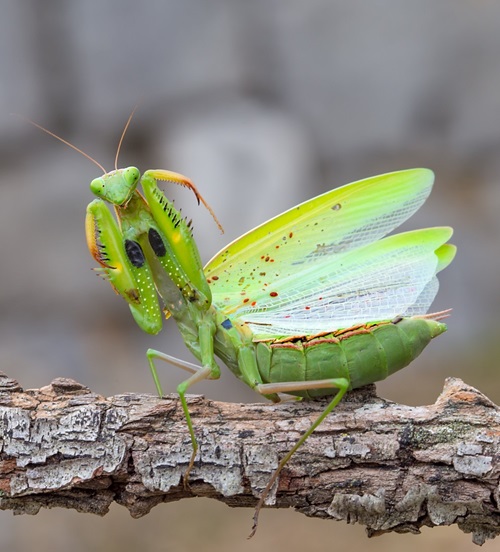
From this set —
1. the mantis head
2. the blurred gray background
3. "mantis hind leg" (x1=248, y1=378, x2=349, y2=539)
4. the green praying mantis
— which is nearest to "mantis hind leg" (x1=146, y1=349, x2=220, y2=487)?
the green praying mantis

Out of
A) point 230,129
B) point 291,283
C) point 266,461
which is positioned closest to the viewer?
point 266,461

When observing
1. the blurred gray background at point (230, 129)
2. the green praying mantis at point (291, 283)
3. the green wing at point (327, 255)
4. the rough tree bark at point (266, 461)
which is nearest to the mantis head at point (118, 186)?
the green praying mantis at point (291, 283)

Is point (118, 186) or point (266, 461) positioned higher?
point (118, 186)

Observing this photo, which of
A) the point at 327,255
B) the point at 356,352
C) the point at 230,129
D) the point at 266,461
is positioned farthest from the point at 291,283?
the point at 230,129

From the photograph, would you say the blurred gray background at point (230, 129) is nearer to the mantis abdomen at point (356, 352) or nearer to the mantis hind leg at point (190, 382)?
the mantis hind leg at point (190, 382)

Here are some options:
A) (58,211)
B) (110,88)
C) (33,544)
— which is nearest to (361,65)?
(110,88)

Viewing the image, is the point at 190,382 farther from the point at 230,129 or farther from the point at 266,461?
the point at 230,129

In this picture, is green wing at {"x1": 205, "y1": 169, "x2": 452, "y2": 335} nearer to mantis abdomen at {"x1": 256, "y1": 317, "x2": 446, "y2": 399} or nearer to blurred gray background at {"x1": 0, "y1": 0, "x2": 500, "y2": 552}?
mantis abdomen at {"x1": 256, "y1": 317, "x2": 446, "y2": 399}
